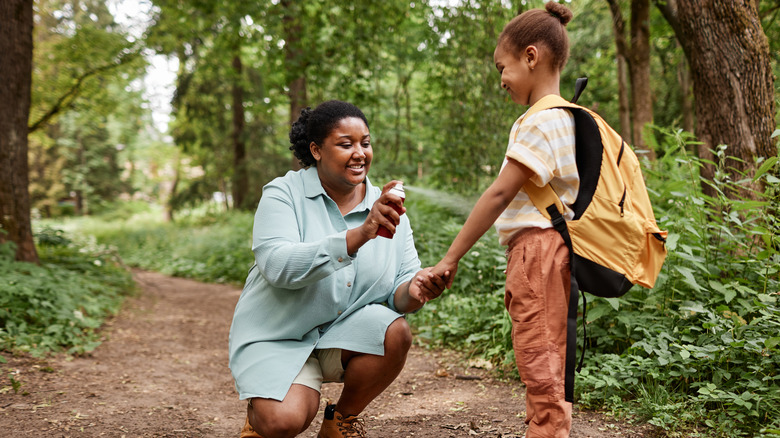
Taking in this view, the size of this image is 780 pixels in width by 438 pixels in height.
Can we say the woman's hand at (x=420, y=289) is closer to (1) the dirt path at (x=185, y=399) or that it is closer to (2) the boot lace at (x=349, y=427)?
(2) the boot lace at (x=349, y=427)

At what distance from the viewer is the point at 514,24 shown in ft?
6.91

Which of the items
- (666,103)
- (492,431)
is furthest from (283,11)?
(666,103)

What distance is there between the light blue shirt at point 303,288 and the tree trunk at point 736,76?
2754 millimetres

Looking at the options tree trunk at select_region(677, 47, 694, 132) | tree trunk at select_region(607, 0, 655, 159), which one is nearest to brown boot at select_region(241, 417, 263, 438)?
tree trunk at select_region(607, 0, 655, 159)

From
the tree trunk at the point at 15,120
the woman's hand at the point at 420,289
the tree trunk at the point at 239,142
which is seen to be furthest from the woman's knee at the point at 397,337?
the tree trunk at the point at 239,142

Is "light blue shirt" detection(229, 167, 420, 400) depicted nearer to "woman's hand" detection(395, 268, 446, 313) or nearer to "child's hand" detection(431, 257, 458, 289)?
"woman's hand" detection(395, 268, 446, 313)

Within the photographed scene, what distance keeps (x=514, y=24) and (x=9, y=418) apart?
3.37m

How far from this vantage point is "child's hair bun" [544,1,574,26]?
2.05m

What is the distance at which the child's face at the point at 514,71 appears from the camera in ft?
6.98

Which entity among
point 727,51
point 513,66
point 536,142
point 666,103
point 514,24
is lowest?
point 536,142

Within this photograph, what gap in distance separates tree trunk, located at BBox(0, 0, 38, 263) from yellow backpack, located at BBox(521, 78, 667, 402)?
21.7 feet

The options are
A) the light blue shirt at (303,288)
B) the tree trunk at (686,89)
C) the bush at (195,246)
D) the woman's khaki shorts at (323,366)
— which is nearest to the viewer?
the light blue shirt at (303,288)

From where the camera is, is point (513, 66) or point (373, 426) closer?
point (513, 66)

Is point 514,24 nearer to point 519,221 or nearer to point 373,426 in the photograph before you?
point 519,221
